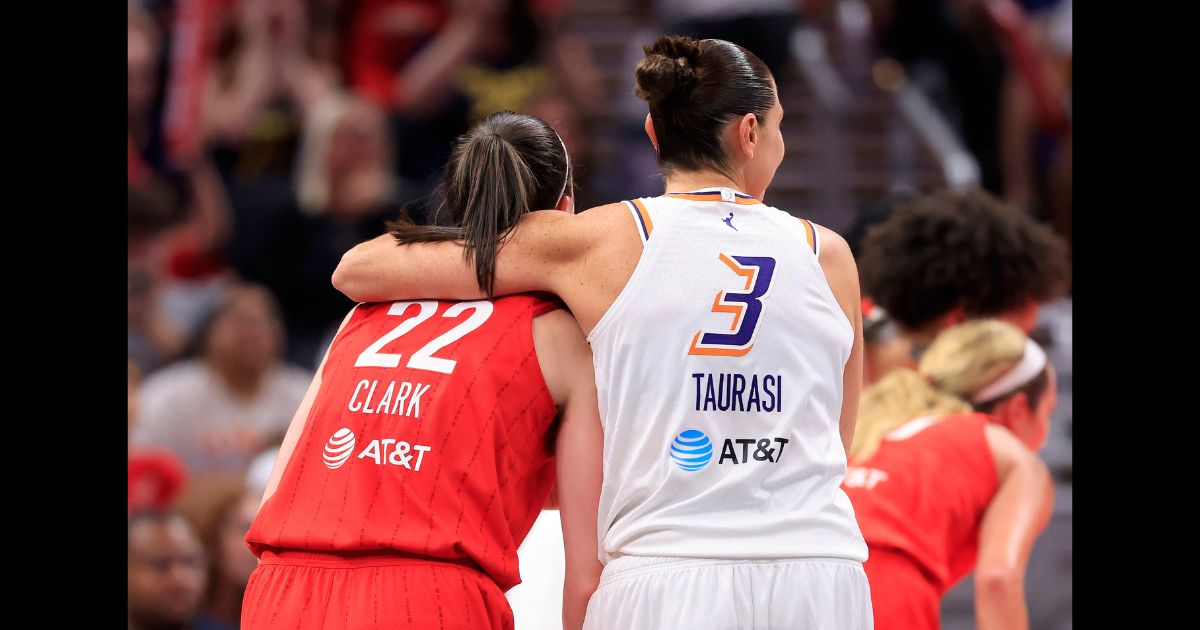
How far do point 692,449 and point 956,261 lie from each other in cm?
196

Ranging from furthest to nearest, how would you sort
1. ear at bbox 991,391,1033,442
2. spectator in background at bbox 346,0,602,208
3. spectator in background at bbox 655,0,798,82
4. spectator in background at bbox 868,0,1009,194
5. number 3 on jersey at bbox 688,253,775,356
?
1. spectator in background at bbox 868,0,1009,194
2. spectator in background at bbox 346,0,602,208
3. spectator in background at bbox 655,0,798,82
4. ear at bbox 991,391,1033,442
5. number 3 on jersey at bbox 688,253,775,356

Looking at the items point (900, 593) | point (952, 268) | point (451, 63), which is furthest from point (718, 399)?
point (451, 63)

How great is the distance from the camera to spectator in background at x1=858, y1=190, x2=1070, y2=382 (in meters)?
4.34

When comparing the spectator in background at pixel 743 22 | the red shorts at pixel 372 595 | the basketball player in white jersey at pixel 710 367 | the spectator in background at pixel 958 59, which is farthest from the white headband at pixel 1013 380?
the spectator in background at pixel 958 59

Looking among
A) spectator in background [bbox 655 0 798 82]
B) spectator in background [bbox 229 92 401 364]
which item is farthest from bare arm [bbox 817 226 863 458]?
spectator in background [bbox 655 0 798 82]

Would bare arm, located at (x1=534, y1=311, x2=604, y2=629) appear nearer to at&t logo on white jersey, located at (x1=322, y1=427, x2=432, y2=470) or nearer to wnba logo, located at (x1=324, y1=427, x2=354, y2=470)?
at&t logo on white jersey, located at (x1=322, y1=427, x2=432, y2=470)

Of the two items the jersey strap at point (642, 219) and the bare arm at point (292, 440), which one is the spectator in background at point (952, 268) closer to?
the jersey strap at point (642, 219)

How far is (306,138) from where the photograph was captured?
7625mm

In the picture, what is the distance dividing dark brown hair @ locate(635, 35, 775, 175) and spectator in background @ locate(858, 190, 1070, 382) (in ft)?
5.31

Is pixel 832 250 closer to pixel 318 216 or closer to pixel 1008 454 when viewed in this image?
pixel 1008 454

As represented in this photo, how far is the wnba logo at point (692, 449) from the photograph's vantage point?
105 inches

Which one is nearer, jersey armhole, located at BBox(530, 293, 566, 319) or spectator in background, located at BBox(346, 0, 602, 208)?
jersey armhole, located at BBox(530, 293, 566, 319)

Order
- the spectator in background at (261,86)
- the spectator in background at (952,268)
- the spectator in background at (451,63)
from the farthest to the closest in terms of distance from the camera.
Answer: the spectator in background at (451,63), the spectator in background at (261,86), the spectator in background at (952,268)

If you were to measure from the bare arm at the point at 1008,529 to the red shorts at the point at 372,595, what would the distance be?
144cm
